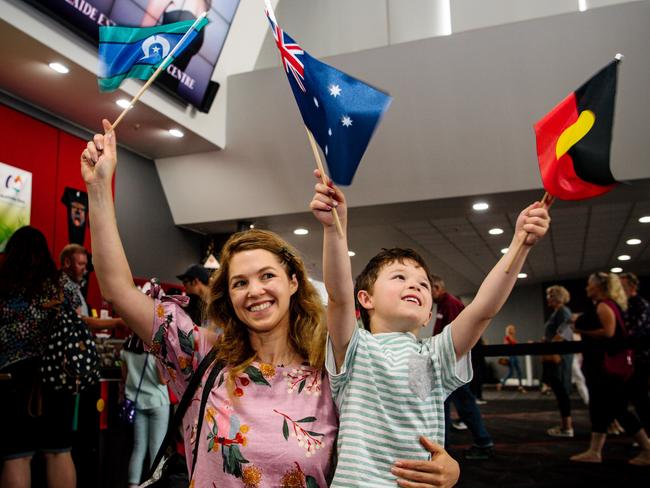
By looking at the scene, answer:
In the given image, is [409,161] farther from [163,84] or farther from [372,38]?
[163,84]

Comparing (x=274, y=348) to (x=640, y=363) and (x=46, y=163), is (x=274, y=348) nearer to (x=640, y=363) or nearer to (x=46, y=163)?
(x=640, y=363)

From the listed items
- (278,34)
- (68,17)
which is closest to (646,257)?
(68,17)

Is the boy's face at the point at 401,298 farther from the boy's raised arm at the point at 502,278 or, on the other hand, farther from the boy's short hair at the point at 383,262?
the boy's raised arm at the point at 502,278

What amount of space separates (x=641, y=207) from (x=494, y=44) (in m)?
4.53

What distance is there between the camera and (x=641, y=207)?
893 cm

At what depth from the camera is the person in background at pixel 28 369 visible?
2938 mm

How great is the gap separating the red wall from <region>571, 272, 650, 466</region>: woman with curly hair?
16.4ft

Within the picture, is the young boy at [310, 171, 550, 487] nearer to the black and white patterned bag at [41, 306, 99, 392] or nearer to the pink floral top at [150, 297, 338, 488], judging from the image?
the pink floral top at [150, 297, 338, 488]

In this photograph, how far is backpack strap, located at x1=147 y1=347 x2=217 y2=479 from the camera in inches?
58.9

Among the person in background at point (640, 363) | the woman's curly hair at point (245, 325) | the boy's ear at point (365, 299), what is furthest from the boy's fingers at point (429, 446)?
the person in background at point (640, 363)

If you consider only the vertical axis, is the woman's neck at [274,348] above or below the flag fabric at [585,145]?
below

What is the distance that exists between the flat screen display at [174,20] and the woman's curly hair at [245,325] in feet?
12.9

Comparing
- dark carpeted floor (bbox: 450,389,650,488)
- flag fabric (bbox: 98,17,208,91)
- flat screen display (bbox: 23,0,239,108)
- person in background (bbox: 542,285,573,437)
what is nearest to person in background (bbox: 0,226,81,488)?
flag fabric (bbox: 98,17,208,91)

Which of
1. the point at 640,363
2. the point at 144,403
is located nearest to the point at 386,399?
the point at 144,403
